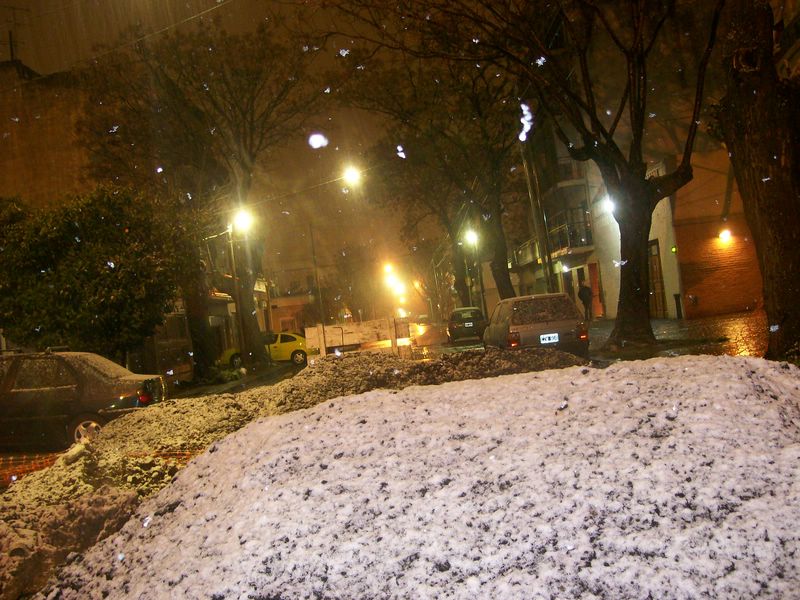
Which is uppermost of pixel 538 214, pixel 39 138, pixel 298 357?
pixel 39 138

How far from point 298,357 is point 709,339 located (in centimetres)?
1963

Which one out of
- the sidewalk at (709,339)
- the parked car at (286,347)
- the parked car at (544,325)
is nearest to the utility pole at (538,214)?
the sidewalk at (709,339)

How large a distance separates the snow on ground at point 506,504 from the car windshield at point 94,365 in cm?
644

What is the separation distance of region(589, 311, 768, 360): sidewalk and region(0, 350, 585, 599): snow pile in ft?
22.5

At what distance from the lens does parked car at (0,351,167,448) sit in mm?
8508

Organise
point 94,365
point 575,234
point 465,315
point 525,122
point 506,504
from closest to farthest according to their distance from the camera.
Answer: point 506,504, point 94,365, point 525,122, point 465,315, point 575,234

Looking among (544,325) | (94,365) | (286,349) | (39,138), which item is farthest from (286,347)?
(94,365)

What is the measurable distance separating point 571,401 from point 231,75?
23.3 meters

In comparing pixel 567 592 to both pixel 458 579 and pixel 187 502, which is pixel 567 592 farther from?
pixel 187 502

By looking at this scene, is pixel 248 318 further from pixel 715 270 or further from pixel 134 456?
pixel 134 456

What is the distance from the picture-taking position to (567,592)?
2504 millimetres

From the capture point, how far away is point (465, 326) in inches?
1113

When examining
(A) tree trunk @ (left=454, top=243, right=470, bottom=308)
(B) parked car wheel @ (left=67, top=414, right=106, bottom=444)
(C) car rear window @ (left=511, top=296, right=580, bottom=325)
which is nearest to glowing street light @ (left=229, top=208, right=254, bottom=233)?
(C) car rear window @ (left=511, top=296, right=580, bottom=325)

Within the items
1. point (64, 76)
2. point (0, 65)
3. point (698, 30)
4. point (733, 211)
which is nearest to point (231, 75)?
point (64, 76)
